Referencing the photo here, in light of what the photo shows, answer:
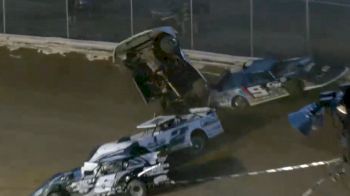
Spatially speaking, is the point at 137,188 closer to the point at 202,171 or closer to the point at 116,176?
the point at 116,176

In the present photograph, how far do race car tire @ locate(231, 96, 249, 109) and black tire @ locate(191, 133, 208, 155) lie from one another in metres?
0.34

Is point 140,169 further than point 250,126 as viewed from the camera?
No

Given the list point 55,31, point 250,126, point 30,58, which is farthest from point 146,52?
point 55,31

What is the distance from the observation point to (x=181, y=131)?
2.98m

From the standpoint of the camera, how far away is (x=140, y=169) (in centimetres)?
279

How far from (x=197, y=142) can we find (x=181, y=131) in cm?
10

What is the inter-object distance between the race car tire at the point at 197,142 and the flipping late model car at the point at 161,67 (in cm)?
19

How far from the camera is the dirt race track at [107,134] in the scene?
2854 millimetres

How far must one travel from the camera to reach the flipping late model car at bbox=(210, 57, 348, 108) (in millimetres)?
3357

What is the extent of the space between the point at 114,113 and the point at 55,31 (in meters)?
1.87

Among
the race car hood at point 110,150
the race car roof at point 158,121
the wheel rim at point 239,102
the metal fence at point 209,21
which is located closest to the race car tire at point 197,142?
the race car roof at point 158,121

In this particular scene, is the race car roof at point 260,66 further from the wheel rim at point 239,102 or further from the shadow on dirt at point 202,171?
the shadow on dirt at point 202,171

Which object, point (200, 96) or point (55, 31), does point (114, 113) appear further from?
point (55, 31)

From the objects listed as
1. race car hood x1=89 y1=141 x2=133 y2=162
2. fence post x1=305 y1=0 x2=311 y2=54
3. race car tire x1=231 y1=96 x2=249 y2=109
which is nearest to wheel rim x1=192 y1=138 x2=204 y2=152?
race car hood x1=89 y1=141 x2=133 y2=162
